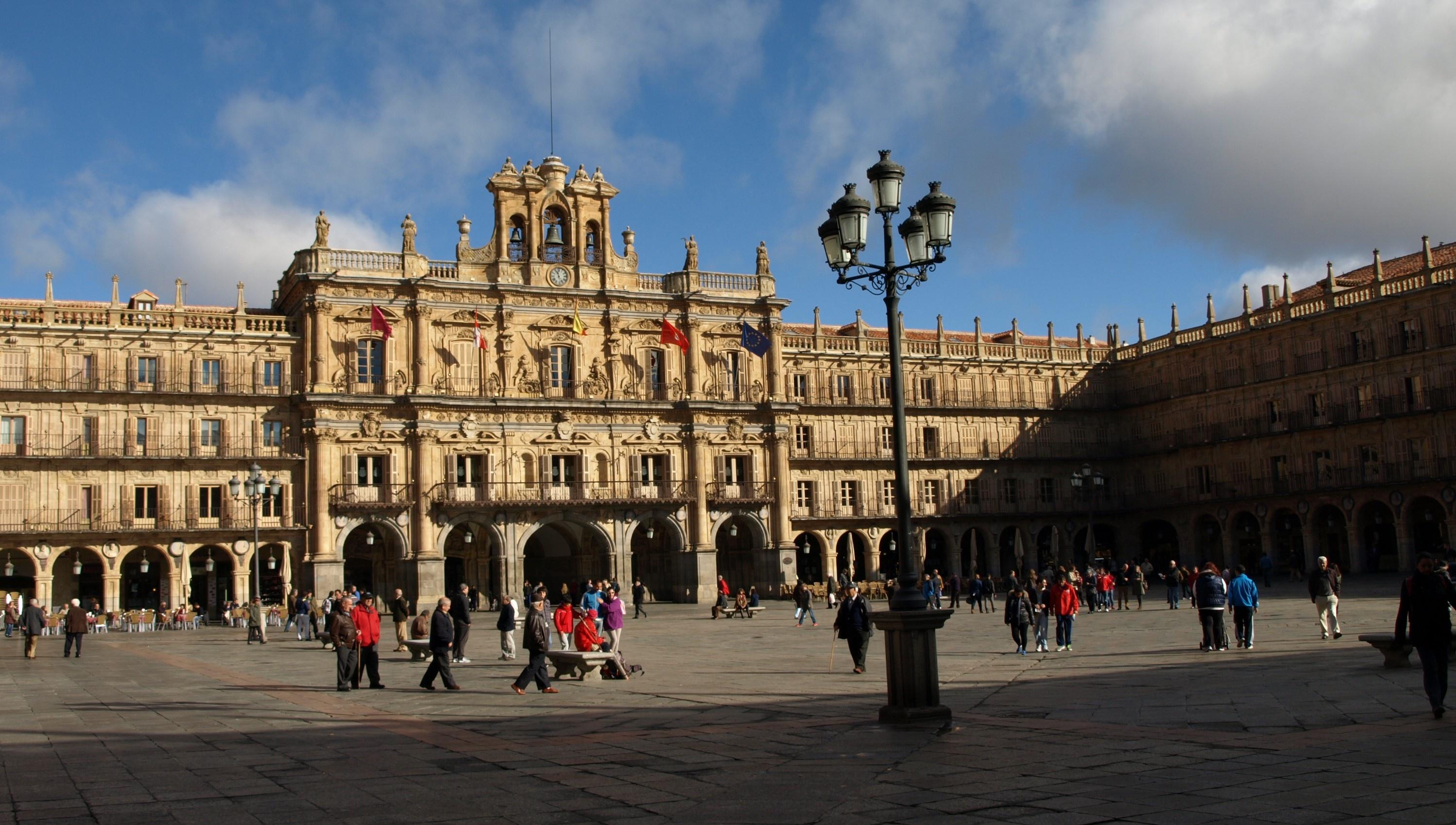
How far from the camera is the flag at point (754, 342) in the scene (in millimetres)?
54438

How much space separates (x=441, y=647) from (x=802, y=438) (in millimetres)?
43592

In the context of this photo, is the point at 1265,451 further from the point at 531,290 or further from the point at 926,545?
the point at 531,290

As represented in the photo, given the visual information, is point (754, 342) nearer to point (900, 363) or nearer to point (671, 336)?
point (671, 336)

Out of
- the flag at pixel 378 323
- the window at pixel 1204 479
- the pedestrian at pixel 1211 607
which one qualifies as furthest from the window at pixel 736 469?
the pedestrian at pixel 1211 607

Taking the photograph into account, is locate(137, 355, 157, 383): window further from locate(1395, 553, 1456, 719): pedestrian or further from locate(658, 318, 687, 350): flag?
locate(1395, 553, 1456, 719): pedestrian

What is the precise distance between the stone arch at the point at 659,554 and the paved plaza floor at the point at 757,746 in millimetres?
32097

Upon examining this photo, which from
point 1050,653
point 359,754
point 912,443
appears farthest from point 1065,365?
Result: point 359,754

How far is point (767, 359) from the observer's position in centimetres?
5809

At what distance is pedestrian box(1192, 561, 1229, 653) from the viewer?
71.6 feet

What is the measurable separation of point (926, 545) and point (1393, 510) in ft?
69.9

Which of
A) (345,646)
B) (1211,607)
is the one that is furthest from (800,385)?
(345,646)

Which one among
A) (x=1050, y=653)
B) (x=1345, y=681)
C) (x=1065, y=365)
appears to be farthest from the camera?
(x=1065, y=365)

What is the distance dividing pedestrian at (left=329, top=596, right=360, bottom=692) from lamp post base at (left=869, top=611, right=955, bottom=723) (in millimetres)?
9367

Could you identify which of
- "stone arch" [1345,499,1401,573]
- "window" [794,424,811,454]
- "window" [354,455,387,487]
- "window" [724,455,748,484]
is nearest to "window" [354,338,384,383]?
"window" [354,455,387,487]
